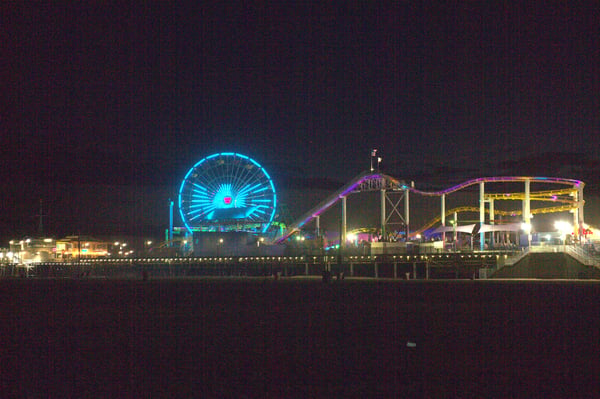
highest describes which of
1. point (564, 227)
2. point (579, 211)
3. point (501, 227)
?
point (579, 211)

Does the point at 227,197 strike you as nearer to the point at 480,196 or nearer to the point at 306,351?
the point at 480,196

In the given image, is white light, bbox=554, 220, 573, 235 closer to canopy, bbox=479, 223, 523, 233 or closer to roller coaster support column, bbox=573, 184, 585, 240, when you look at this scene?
roller coaster support column, bbox=573, 184, 585, 240

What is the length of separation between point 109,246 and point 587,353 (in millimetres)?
122023

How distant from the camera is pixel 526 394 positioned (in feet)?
32.5

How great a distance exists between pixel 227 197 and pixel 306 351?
207ft

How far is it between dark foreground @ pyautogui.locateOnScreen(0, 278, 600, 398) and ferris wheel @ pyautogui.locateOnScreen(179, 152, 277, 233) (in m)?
51.5

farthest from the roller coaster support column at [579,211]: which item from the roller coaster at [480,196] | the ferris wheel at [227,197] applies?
the ferris wheel at [227,197]

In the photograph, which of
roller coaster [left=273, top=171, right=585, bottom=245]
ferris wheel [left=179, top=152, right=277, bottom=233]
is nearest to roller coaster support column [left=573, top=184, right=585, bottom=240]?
roller coaster [left=273, top=171, right=585, bottom=245]

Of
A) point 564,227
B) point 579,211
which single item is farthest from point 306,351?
point 564,227

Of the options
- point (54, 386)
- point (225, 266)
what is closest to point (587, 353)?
point (54, 386)

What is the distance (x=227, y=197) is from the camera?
7644 centimetres

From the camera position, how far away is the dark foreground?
34.6 feet

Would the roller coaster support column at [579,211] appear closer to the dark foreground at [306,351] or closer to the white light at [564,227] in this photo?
the white light at [564,227]

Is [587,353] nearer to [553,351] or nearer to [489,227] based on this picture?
[553,351]
